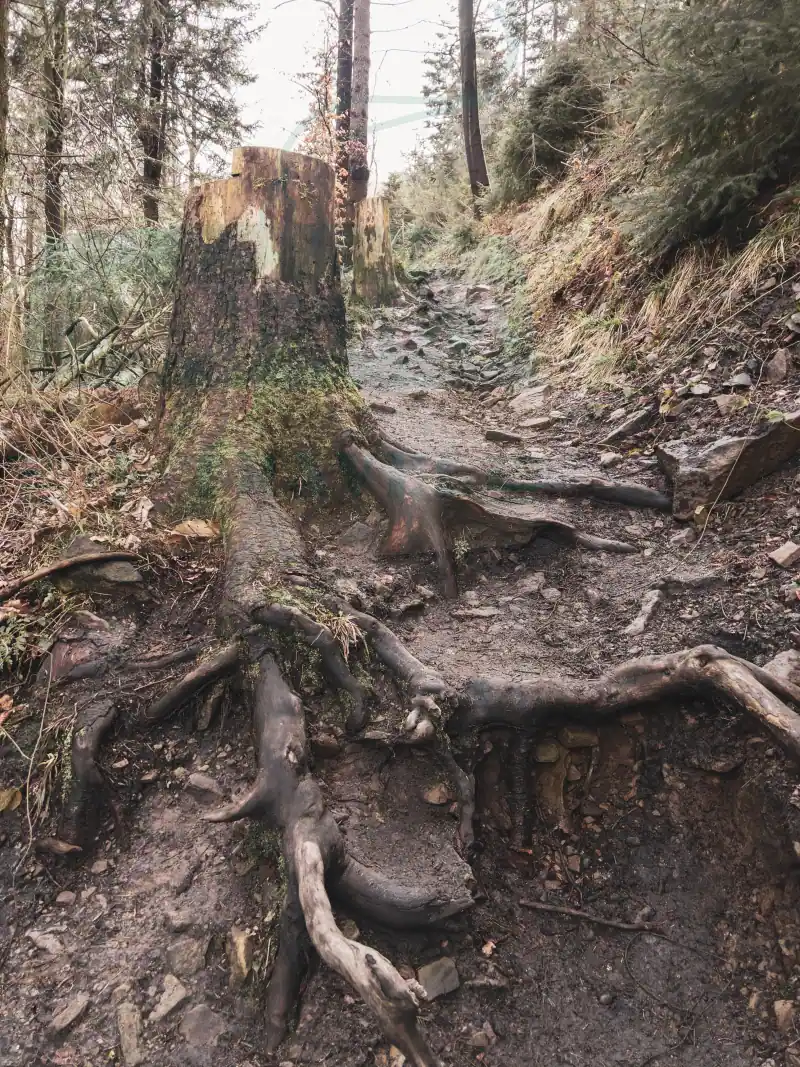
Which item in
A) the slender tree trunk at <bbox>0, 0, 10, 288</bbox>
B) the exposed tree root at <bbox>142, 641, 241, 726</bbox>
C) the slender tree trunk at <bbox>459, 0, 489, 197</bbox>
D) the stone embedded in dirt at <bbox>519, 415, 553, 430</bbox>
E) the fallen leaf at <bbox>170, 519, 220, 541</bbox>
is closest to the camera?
the exposed tree root at <bbox>142, 641, 241, 726</bbox>

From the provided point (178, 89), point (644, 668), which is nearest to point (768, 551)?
point (644, 668)

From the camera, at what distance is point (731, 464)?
3369 mm

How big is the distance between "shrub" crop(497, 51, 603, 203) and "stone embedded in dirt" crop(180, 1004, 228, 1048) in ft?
34.3

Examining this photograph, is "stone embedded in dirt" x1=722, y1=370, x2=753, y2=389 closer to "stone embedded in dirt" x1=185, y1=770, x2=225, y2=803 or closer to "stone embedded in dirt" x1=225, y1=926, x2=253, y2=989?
"stone embedded in dirt" x1=185, y1=770, x2=225, y2=803

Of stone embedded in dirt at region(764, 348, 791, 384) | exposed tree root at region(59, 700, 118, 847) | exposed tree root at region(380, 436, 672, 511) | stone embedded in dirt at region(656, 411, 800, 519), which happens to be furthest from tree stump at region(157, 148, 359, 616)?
stone embedded in dirt at region(764, 348, 791, 384)

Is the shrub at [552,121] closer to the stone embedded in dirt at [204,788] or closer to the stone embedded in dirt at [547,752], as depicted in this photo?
the stone embedded in dirt at [547,752]

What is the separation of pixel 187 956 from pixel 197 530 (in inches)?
71.5

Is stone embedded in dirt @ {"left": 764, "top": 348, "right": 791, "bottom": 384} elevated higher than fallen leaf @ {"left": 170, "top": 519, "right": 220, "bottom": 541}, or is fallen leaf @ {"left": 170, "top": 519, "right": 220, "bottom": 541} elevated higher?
stone embedded in dirt @ {"left": 764, "top": 348, "right": 791, "bottom": 384}

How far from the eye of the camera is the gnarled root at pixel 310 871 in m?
1.50

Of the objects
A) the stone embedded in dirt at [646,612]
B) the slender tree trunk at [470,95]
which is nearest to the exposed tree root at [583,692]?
the stone embedded in dirt at [646,612]

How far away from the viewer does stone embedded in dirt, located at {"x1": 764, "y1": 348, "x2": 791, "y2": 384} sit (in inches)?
146

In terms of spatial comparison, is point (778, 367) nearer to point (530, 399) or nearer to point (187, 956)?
point (530, 399)

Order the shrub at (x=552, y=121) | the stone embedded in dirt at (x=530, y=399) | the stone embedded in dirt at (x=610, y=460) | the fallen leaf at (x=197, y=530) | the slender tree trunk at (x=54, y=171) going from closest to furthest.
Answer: the fallen leaf at (x=197, y=530) < the stone embedded in dirt at (x=610, y=460) < the slender tree trunk at (x=54, y=171) < the stone embedded in dirt at (x=530, y=399) < the shrub at (x=552, y=121)

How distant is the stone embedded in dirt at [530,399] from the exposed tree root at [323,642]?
3763mm
